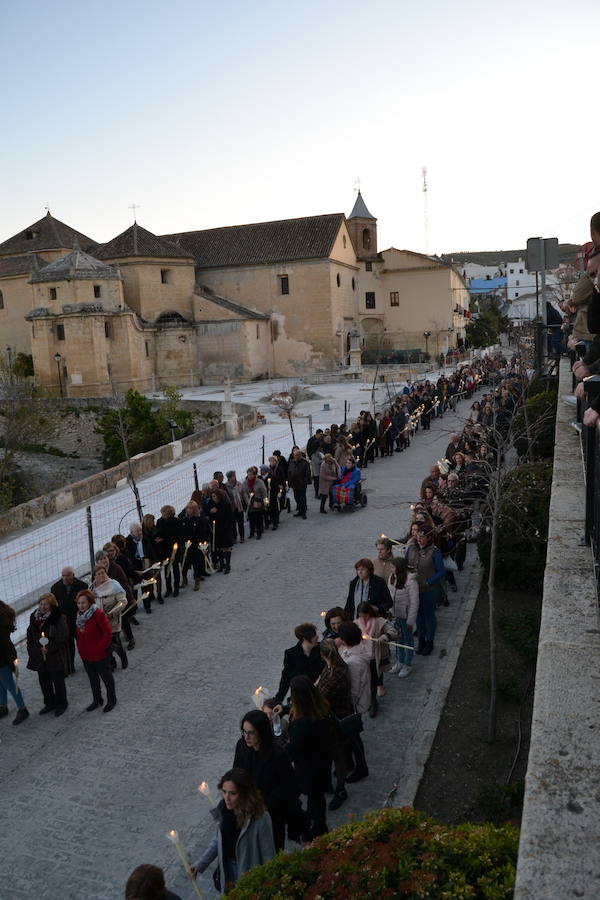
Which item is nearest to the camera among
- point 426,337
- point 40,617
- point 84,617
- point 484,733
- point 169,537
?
point 484,733

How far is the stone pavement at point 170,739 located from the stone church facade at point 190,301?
3858cm

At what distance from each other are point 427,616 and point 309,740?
12.2 ft

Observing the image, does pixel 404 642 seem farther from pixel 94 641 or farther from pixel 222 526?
pixel 222 526

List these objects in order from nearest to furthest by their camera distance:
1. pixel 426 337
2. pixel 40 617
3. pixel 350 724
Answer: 1. pixel 350 724
2. pixel 40 617
3. pixel 426 337

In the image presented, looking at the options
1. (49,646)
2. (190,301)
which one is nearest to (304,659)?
(49,646)

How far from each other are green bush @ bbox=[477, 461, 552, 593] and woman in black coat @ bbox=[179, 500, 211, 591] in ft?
14.2

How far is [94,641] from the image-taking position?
25.7 ft

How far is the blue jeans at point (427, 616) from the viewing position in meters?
8.67

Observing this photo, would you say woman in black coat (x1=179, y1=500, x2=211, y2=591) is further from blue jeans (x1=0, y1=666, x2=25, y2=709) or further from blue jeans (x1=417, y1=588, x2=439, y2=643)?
blue jeans (x1=417, y1=588, x2=439, y2=643)

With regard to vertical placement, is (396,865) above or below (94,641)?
above

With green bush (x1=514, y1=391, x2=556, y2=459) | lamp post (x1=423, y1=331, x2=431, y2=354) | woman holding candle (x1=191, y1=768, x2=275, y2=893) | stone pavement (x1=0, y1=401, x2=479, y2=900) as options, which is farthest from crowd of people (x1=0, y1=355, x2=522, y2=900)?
lamp post (x1=423, y1=331, x2=431, y2=354)

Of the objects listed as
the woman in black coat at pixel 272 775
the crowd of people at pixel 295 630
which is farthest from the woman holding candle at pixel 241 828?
the woman in black coat at pixel 272 775

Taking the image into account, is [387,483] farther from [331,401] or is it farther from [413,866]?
[331,401]

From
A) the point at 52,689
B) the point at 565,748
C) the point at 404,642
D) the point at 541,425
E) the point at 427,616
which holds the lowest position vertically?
the point at 52,689
